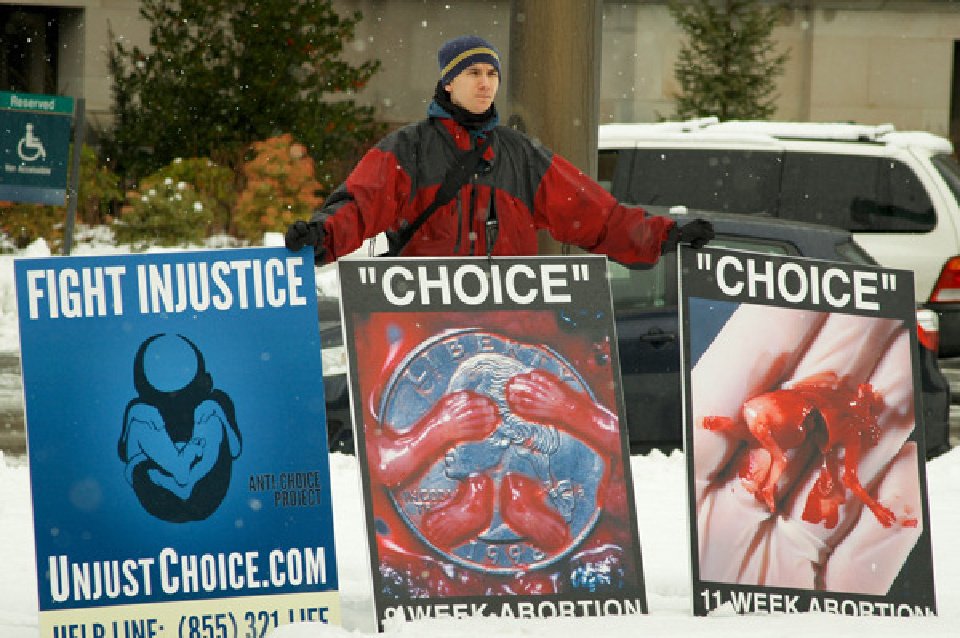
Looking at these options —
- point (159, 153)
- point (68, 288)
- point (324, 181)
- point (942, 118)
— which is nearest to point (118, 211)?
point (159, 153)

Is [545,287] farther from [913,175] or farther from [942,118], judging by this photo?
[942,118]

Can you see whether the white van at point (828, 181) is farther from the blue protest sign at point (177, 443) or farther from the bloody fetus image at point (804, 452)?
the blue protest sign at point (177, 443)

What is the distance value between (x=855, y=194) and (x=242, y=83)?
1112 centimetres

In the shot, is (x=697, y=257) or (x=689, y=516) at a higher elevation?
(x=697, y=257)

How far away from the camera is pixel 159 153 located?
2130 cm

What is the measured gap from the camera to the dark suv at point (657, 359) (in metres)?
7.06

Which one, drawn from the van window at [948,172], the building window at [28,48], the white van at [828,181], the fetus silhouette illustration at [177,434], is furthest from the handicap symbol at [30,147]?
the building window at [28,48]

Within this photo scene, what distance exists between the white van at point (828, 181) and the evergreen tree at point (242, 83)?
343 inches

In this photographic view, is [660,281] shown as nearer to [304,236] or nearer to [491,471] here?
[491,471]

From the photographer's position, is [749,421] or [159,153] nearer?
[749,421]

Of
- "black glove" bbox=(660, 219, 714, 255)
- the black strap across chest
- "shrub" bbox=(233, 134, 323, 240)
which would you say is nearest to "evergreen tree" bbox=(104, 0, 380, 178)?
"shrub" bbox=(233, 134, 323, 240)

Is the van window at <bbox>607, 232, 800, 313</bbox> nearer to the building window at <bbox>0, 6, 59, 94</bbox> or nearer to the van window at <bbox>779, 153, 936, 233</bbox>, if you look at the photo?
the van window at <bbox>779, 153, 936, 233</bbox>

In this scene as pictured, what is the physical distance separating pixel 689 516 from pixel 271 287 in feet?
4.48

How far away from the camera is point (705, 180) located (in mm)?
12328
